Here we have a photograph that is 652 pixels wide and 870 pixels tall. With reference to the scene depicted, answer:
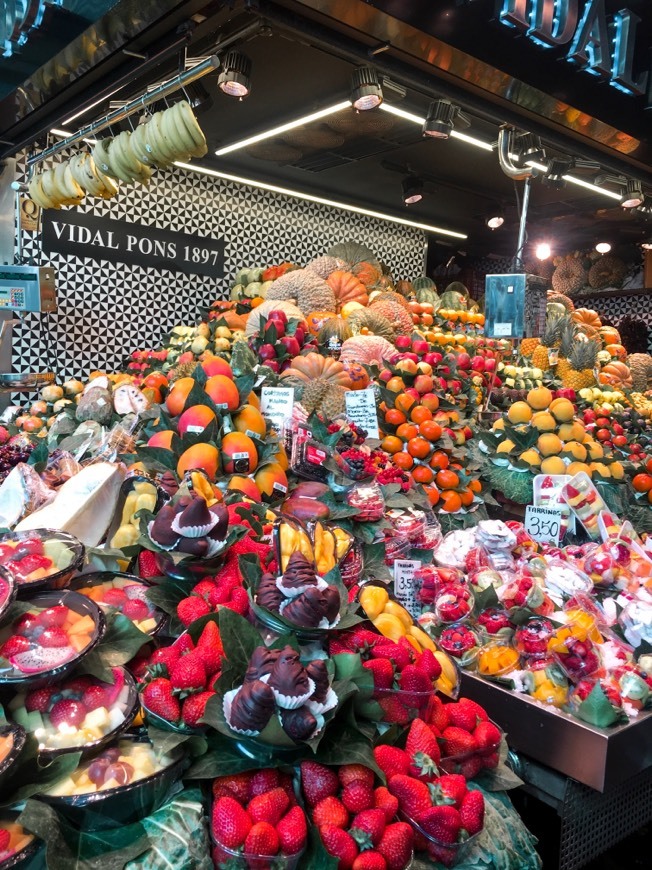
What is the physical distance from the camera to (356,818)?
122 cm

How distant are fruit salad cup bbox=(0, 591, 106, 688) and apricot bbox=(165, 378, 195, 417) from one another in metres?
1.36

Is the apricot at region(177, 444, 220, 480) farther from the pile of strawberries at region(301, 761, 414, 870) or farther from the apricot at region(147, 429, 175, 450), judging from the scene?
the pile of strawberries at region(301, 761, 414, 870)

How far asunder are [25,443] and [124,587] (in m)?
1.91

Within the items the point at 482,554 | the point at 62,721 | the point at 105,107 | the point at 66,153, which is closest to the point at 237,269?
the point at 66,153

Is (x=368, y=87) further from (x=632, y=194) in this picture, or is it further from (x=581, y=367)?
(x=632, y=194)

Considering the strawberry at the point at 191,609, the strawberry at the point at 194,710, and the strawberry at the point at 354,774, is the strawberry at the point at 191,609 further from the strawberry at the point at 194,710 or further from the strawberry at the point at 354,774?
the strawberry at the point at 354,774

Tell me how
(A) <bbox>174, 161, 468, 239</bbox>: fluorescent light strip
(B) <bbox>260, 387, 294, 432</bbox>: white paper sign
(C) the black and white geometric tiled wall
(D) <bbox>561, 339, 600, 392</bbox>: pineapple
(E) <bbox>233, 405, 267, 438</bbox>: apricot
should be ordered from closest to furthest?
(E) <bbox>233, 405, 267, 438</bbox>: apricot → (B) <bbox>260, 387, 294, 432</bbox>: white paper sign → (D) <bbox>561, 339, 600, 392</bbox>: pineapple → (C) the black and white geometric tiled wall → (A) <bbox>174, 161, 468, 239</bbox>: fluorescent light strip

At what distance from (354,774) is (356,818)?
0.25ft

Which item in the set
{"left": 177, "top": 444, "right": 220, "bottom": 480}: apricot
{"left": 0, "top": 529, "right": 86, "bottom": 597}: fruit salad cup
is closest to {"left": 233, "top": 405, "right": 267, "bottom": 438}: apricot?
{"left": 177, "top": 444, "right": 220, "bottom": 480}: apricot

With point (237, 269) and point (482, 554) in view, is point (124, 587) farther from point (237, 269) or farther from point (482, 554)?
point (237, 269)

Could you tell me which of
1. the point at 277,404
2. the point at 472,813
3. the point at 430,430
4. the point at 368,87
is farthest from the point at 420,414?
the point at 472,813

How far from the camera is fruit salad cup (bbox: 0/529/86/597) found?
1.56 meters

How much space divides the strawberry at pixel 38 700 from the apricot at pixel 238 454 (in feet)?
4.05

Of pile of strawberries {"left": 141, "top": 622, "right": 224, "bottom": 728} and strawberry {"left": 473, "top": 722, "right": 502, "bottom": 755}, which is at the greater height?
pile of strawberries {"left": 141, "top": 622, "right": 224, "bottom": 728}
